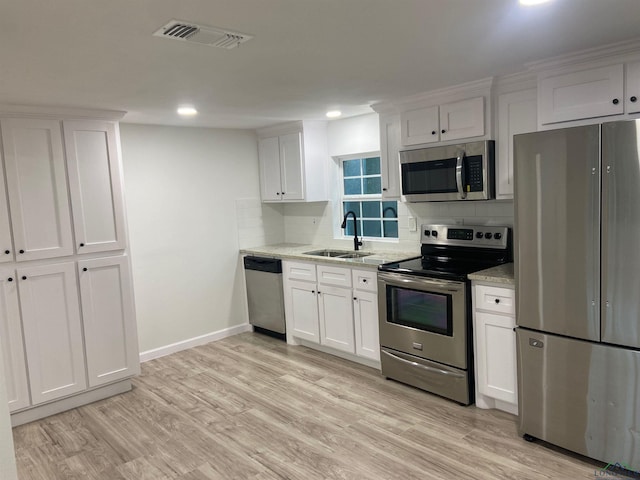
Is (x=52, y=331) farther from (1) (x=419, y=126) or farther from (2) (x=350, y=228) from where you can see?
(1) (x=419, y=126)

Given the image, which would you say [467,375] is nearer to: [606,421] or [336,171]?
[606,421]

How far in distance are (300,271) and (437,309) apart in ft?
5.08

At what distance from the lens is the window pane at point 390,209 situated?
4.36 meters

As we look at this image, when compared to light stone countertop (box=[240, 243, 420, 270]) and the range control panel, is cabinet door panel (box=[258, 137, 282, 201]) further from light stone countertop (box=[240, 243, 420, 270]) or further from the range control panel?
the range control panel

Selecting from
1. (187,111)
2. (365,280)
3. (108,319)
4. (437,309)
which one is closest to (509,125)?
(437,309)

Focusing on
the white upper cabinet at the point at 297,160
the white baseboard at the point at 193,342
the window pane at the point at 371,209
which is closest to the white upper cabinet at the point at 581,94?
the window pane at the point at 371,209

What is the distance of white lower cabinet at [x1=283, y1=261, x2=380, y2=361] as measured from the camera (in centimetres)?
383

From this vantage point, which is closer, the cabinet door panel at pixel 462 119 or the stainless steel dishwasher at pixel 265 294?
the cabinet door panel at pixel 462 119

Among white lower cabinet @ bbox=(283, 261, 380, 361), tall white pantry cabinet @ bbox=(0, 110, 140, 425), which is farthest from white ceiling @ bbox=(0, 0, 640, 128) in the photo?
white lower cabinet @ bbox=(283, 261, 380, 361)

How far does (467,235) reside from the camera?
3609 millimetres

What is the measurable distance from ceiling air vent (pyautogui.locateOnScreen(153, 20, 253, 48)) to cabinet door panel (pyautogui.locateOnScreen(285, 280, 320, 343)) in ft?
8.44

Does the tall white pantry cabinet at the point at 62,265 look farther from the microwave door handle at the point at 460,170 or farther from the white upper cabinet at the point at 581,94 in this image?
the white upper cabinet at the point at 581,94

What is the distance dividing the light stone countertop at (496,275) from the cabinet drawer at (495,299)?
2.0 inches

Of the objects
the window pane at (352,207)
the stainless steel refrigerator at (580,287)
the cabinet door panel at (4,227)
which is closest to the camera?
the stainless steel refrigerator at (580,287)
